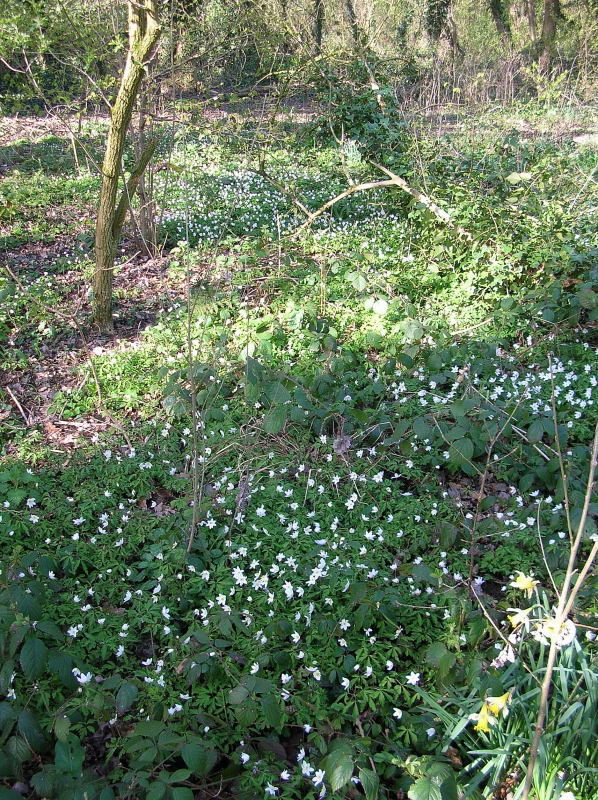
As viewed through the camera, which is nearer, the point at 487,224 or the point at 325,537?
the point at 325,537

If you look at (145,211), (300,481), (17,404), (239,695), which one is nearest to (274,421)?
(300,481)

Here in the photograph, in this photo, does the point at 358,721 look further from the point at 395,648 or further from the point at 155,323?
the point at 155,323

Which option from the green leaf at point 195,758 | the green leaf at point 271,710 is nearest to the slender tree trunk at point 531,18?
the green leaf at point 271,710

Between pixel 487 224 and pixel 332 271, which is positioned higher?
pixel 487 224

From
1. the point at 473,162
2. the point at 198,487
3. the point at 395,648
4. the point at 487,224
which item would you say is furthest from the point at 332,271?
the point at 395,648

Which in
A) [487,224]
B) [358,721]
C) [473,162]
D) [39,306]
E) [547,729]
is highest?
[473,162]

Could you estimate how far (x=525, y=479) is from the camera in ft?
9.82

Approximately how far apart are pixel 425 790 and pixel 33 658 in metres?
1.25

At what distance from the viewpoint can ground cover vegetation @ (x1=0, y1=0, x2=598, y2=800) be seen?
1932mm

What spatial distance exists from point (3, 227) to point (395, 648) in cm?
605

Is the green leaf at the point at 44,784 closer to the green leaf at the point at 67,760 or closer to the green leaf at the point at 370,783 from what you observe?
the green leaf at the point at 67,760

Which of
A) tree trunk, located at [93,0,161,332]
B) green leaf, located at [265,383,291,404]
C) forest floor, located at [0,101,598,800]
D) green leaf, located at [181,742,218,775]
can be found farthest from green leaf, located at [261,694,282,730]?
tree trunk, located at [93,0,161,332]

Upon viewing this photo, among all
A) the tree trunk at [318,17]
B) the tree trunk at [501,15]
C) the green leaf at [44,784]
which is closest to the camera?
the green leaf at [44,784]

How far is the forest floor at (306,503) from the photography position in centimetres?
195
